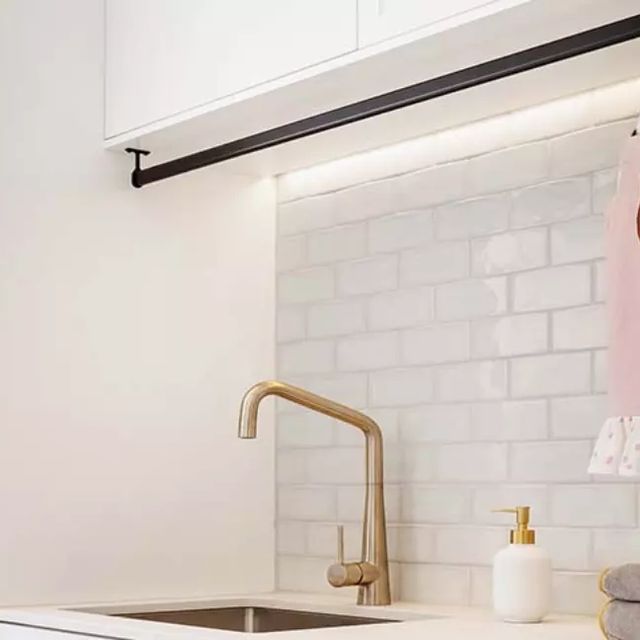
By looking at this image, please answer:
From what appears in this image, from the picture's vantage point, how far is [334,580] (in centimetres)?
269

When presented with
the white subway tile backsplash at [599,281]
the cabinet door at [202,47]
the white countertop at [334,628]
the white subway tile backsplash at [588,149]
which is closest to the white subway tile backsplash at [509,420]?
the white subway tile backsplash at [599,281]

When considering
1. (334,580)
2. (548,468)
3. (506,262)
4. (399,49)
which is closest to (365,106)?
(399,49)

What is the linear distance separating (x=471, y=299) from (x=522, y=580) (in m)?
0.60

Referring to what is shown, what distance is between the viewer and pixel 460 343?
108 inches

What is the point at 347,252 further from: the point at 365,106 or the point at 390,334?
the point at 365,106

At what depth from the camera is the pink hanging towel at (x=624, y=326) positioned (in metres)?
1.95

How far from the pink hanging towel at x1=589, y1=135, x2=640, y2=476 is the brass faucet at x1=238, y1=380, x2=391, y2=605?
2.56 ft

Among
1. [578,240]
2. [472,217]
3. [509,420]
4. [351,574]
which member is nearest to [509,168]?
[472,217]

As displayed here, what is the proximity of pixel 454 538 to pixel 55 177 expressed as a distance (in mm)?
1066

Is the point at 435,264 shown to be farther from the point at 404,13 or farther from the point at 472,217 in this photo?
the point at 404,13

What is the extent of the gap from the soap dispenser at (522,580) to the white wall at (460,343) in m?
0.14

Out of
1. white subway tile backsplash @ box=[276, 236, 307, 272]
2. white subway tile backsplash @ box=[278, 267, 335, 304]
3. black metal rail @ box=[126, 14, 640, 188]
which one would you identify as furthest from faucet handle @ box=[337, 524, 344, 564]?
black metal rail @ box=[126, 14, 640, 188]

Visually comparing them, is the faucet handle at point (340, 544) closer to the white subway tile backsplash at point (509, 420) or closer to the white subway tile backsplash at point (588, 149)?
the white subway tile backsplash at point (509, 420)

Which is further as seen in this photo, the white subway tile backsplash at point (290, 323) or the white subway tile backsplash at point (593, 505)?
the white subway tile backsplash at point (290, 323)
